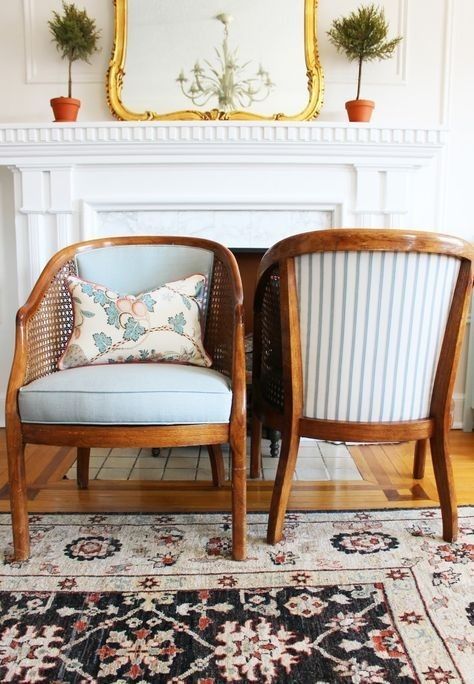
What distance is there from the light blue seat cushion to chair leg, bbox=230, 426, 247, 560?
63mm

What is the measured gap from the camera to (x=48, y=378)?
5.34 ft

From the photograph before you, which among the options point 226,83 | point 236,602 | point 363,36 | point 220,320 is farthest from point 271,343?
point 363,36

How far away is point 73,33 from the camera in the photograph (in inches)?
101

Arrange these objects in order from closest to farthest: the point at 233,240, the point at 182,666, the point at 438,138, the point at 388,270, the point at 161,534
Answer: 1. the point at 182,666
2. the point at 388,270
3. the point at 161,534
4. the point at 438,138
5. the point at 233,240

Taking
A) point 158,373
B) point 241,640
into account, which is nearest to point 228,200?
point 158,373

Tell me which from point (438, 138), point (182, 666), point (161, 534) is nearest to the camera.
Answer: point (182, 666)

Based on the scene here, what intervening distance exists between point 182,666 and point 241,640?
0.14m

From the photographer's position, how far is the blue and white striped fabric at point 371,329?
1540 millimetres

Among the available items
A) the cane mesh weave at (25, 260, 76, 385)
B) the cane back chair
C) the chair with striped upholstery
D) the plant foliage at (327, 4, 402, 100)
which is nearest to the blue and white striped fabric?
the chair with striped upholstery

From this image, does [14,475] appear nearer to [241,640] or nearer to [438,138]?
[241,640]

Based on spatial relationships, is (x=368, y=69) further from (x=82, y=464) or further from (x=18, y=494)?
(x=18, y=494)

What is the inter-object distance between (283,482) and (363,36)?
1.89m

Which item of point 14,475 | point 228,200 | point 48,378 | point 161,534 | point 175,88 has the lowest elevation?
point 161,534

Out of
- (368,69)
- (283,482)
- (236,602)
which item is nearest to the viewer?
(236,602)
